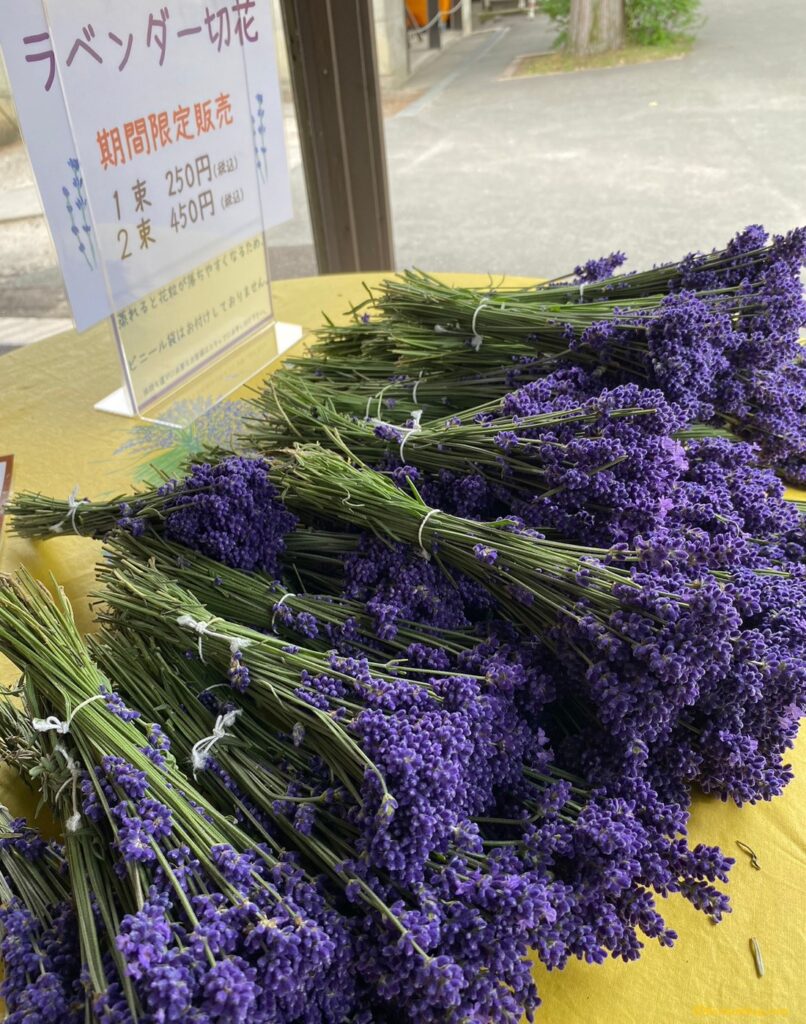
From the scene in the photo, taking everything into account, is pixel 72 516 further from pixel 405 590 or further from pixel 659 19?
pixel 659 19

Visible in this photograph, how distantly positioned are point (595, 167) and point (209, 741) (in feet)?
14.3

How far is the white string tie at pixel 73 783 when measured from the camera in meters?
0.65

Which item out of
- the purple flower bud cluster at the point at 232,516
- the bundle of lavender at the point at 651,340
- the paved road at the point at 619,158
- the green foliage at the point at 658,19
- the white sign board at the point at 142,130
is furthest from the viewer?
the green foliage at the point at 658,19

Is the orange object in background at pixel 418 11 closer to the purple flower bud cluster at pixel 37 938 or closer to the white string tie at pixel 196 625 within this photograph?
the white string tie at pixel 196 625

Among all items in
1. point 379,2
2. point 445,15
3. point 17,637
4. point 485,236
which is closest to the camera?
point 17,637

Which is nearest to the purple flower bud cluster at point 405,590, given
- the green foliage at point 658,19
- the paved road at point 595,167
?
the paved road at point 595,167

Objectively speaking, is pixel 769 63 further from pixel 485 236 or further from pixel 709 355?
pixel 709 355

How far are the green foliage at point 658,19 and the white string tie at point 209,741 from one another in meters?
4.67

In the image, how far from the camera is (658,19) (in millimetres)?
4367

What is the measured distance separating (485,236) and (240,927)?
3857mm

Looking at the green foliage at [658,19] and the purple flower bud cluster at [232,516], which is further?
the green foliage at [658,19]

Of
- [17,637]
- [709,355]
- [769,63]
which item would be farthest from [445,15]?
[17,637]

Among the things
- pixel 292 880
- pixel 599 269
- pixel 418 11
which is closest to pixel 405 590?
pixel 292 880

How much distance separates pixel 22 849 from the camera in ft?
2.30
